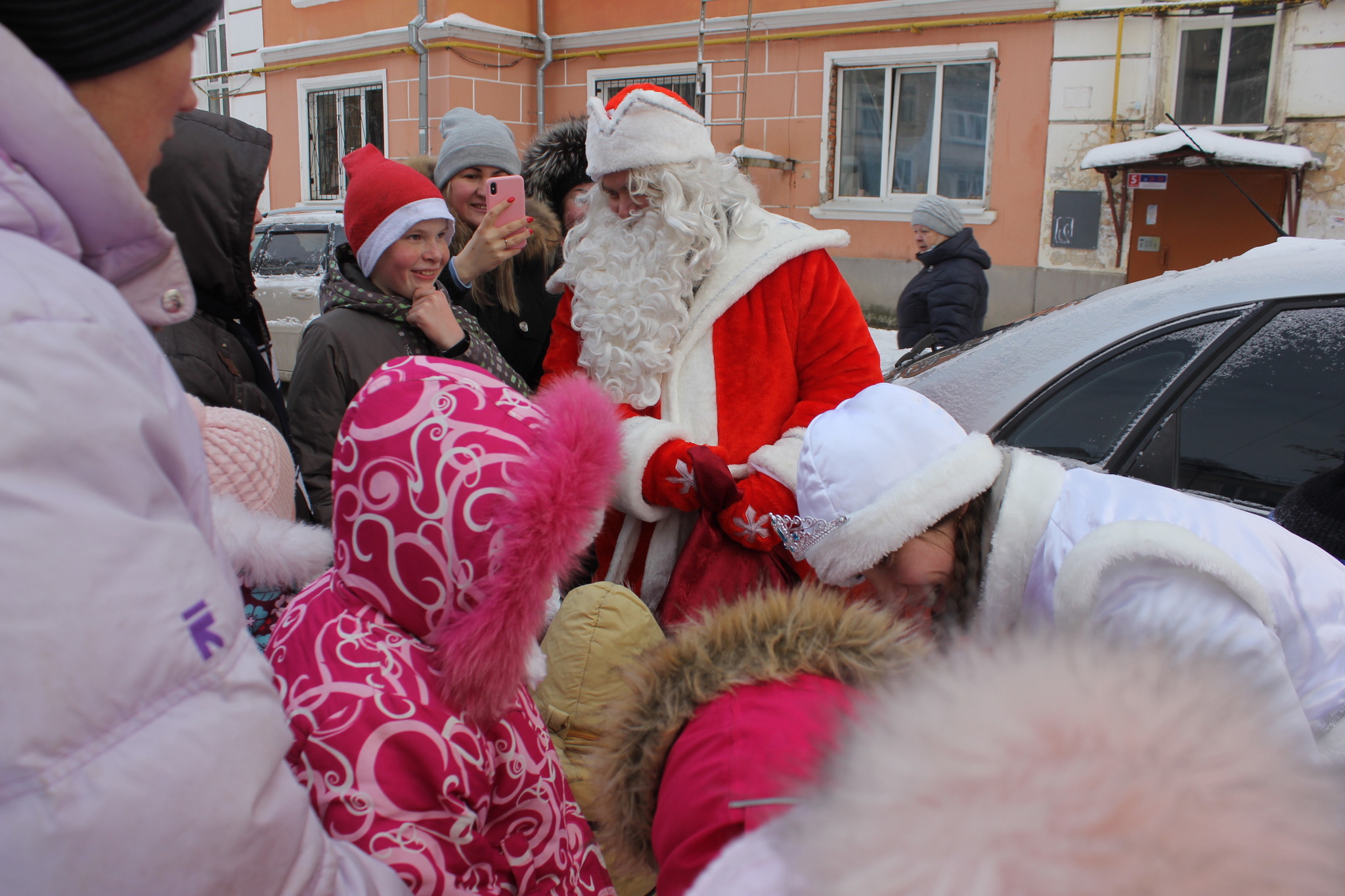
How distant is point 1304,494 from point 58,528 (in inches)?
79.0

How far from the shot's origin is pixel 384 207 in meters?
2.23

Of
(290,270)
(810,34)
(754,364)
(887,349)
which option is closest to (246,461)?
(754,364)

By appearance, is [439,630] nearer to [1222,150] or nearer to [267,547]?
[267,547]

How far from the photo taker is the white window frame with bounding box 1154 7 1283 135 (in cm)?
905

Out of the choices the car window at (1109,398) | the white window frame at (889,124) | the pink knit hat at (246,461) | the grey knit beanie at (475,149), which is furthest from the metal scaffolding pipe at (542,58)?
the pink knit hat at (246,461)

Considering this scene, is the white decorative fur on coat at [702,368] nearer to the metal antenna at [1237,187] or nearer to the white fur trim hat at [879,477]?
the white fur trim hat at [879,477]

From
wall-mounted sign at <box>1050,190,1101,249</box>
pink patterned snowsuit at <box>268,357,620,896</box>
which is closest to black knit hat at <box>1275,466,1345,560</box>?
pink patterned snowsuit at <box>268,357,620,896</box>

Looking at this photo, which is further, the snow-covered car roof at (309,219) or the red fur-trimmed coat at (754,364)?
the snow-covered car roof at (309,219)

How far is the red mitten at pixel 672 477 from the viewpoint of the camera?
191cm

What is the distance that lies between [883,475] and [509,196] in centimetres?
175

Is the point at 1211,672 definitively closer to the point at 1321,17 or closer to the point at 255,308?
the point at 255,308

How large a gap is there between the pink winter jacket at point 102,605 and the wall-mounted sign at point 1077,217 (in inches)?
419

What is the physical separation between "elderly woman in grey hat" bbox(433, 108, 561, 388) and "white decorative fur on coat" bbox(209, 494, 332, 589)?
4.78ft

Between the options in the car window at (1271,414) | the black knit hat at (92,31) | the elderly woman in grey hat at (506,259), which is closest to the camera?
the black knit hat at (92,31)
